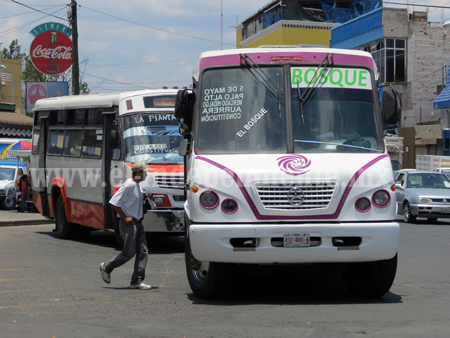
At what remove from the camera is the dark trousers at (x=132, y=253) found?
9555mm

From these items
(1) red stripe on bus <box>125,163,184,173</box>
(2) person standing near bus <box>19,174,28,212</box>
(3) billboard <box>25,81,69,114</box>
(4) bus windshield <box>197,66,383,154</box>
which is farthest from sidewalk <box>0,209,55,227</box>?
(4) bus windshield <box>197,66,383,154</box>

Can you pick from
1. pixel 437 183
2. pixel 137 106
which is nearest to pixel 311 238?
pixel 137 106

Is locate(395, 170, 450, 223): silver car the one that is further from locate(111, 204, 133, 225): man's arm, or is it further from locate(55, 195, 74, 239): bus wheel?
locate(111, 204, 133, 225): man's arm

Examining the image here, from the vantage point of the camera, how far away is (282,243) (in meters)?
7.95

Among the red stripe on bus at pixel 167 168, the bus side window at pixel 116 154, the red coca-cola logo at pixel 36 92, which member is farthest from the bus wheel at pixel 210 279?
the red coca-cola logo at pixel 36 92

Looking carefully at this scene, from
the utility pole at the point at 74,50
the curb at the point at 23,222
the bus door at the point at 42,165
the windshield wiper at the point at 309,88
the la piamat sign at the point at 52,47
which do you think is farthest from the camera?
the la piamat sign at the point at 52,47

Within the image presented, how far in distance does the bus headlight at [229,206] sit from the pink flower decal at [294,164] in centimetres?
64

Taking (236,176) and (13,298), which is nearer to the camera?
(236,176)

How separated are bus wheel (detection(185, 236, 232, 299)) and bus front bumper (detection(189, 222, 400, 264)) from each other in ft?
1.28

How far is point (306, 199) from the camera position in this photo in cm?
797

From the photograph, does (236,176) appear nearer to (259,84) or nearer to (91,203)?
(259,84)

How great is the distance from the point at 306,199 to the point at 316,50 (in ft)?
7.07

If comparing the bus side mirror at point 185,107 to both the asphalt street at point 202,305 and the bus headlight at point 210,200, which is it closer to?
the bus headlight at point 210,200

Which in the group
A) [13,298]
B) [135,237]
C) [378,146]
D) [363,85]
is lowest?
[13,298]
